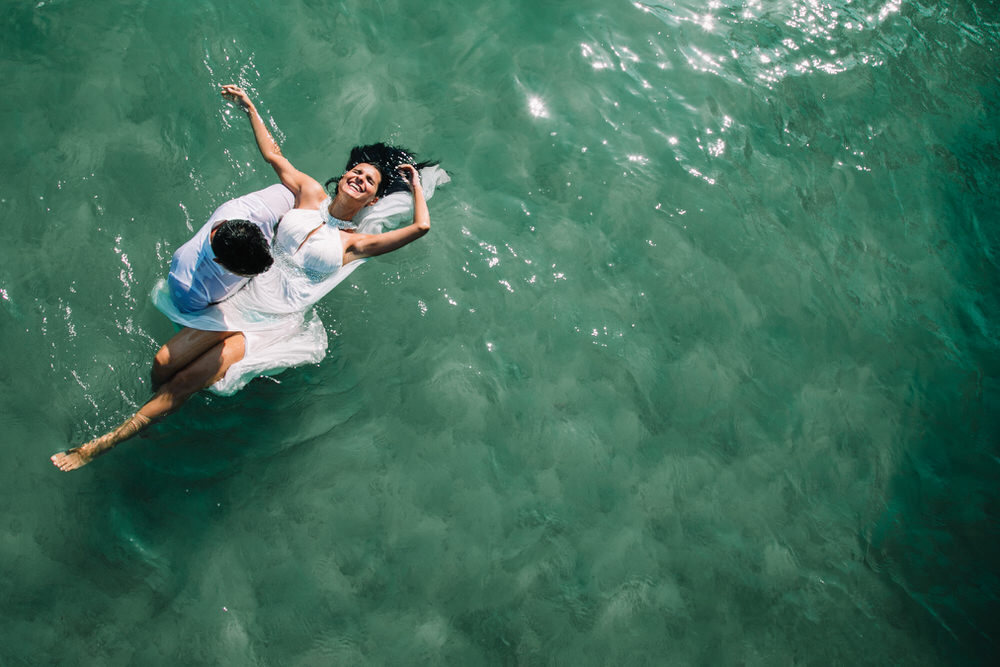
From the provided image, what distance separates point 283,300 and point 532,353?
2.08 metres

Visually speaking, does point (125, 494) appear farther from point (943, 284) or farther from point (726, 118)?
point (943, 284)

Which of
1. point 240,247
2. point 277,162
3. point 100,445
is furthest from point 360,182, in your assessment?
point 100,445

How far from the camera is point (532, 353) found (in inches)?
221

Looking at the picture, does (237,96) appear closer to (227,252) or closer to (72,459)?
(227,252)

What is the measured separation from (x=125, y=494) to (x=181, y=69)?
150 inches

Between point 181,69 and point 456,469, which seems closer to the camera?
point 456,469

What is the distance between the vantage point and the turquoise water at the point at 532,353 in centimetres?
478

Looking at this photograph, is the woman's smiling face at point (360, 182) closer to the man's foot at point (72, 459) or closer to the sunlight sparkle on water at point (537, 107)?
the sunlight sparkle on water at point (537, 107)

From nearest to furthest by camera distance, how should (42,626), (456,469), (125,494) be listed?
(42,626) < (125,494) < (456,469)

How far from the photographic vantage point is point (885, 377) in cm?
600

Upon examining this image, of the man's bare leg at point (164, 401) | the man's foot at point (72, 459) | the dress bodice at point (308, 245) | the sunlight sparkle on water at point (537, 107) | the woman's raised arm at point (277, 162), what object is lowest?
the man's foot at point (72, 459)

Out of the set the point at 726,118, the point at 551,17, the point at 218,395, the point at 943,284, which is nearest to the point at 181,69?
the point at 218,395

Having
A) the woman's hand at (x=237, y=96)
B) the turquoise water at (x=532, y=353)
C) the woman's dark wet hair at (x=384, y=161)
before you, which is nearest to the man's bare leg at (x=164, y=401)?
the turquoise water at (x=532, y=353)

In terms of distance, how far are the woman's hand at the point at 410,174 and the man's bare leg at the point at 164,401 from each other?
71.5 inches
